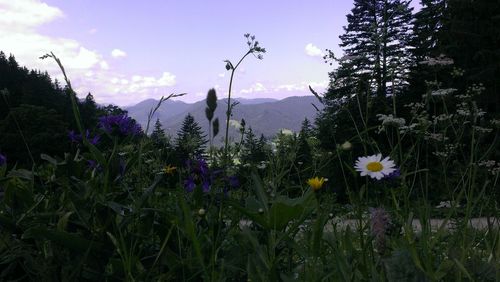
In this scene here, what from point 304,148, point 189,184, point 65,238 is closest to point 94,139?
point 189,184

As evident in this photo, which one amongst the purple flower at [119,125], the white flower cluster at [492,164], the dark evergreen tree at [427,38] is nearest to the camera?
the white flower cluster at [492,164]

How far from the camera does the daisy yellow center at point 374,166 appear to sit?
1263mm

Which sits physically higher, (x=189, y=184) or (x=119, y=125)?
(x=119, y=125)

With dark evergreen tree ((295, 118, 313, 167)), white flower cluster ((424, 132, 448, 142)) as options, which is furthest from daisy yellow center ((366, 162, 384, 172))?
dark evergreen tree ((295, 118, 313, 167))

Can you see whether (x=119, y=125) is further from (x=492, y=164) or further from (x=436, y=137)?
(x=492, y=164)

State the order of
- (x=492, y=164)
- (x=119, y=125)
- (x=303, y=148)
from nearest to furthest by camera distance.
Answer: (x=119, y=125) → (x=492, y=164) → (x=303, y=148)

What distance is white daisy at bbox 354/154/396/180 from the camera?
1.20m

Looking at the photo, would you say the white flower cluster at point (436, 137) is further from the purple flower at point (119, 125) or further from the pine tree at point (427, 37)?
the purple flower at point (119, 125)

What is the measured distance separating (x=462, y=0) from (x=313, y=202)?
18.9m

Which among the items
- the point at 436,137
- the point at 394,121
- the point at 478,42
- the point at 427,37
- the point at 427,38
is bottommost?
the point at 436,137

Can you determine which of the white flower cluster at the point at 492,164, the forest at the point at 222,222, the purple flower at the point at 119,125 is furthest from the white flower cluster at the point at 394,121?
the purple flower at the point at 119,125

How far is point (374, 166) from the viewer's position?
1.30 m

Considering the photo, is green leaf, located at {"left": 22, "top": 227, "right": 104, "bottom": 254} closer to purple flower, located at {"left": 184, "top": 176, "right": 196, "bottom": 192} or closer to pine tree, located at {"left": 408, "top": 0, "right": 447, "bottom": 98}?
purple flower, located at {"left": 184, "top": 176, "right": 196, "bottom": 192}

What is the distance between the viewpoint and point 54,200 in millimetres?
1665
